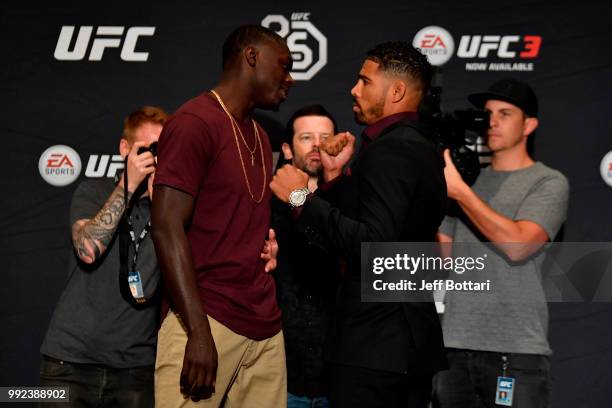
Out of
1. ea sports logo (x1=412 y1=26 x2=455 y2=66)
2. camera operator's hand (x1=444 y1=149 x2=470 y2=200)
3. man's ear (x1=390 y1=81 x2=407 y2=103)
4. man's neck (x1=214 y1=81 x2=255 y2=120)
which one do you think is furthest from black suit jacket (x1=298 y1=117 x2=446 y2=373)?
ea sports logo (x1=412 y1=26 x2=455 y2=66)

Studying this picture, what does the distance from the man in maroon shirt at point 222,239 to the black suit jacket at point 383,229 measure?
8.1 inches

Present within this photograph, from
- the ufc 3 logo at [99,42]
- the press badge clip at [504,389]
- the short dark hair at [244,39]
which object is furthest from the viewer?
the ufc 3 logo at [99,42]

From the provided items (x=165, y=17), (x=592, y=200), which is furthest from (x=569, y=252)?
(x=165, y=17)

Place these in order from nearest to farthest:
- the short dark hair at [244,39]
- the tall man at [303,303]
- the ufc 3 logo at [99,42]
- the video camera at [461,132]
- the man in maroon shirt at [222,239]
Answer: the man in maroon shirt at [222,239] < the short dark hair at [244,39] < the tall man at [303,303] < the video camera at [461,132] < the ufc 3 logo at [99,42]

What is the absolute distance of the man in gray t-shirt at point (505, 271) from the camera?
2.95m

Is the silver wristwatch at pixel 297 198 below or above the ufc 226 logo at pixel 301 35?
below

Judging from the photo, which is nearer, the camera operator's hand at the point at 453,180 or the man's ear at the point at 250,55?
the man's ear at the point at 250,55

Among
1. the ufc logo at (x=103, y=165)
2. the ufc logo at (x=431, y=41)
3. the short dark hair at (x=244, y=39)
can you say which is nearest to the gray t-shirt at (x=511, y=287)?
the ufc logo at (x=431, y=41)

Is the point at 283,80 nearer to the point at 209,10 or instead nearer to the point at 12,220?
the point at 209,10

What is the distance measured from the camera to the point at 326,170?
263cm

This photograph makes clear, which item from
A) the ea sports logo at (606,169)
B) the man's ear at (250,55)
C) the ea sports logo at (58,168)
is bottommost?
the ea sports logo at (58,168)

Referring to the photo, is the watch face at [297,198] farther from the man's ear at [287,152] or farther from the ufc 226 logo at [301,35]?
the ufc 226 logo at [301,35]

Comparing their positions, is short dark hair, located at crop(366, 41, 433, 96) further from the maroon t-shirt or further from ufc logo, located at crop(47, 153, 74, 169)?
ufc logo, located at crop(47, 153, 74, 169)

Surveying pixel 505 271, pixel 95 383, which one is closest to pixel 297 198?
pixel 95 383
